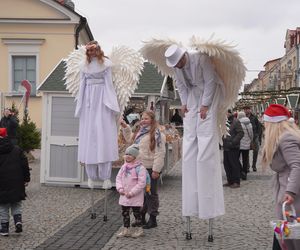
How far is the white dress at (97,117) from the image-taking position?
8062mm

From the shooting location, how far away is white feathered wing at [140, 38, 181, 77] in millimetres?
6941

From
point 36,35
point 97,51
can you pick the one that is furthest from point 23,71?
point 97,51

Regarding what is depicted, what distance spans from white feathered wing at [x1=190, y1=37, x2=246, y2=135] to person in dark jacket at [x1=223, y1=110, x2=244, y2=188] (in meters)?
5.51

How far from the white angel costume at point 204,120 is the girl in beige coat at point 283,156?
5.38 ft

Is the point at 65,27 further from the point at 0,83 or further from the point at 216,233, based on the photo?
the point at 216,233

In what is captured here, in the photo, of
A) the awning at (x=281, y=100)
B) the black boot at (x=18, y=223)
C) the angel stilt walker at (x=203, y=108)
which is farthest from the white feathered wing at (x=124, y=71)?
the awning at (x=281, y=100)

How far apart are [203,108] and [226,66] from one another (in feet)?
1.93

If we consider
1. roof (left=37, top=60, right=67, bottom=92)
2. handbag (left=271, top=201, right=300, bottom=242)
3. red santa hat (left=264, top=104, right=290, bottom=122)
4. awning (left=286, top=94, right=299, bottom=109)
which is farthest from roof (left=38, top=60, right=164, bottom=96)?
awning (left=286, top=94, right=299, bottom=109)

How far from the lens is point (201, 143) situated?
656cm

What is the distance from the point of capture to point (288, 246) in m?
4.68

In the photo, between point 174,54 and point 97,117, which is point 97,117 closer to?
point 97,117

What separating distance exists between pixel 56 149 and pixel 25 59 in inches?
550

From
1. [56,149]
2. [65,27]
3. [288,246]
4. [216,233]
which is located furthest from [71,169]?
[65,27]

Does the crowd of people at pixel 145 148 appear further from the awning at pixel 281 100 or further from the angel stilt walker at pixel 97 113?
the awning at pixel 281 100
